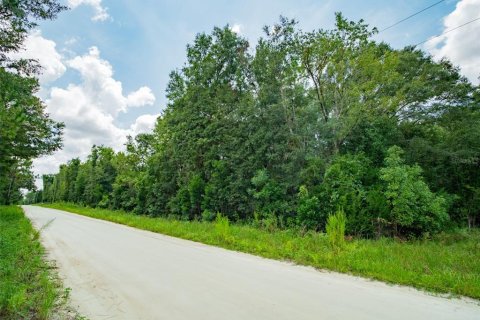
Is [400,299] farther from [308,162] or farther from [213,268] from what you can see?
[308,162]

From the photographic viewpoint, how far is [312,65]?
13742mm

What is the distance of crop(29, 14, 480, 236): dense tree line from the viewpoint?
35.9ft

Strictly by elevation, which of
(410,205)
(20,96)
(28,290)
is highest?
(20,96)

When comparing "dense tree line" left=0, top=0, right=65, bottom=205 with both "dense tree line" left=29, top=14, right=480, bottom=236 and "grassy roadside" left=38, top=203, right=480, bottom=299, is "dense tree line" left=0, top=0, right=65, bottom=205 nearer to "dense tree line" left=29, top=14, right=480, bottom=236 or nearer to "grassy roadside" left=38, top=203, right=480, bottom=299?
"grassy roadside" left=38, top=203, right=480, bottom=299

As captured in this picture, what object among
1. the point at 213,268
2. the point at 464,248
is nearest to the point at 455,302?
the point at 213,268

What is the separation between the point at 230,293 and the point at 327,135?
1041cm

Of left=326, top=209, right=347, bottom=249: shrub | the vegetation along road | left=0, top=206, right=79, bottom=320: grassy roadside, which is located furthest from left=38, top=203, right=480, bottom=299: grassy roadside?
left=0, top=206, right=79, bottom=320: grassy roadside

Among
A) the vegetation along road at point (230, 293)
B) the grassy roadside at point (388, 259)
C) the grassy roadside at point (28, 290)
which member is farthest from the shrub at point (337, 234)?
the grassy roadside at point (28, 290)

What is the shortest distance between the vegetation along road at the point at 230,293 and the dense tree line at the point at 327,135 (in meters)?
6.08

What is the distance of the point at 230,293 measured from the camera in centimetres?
418

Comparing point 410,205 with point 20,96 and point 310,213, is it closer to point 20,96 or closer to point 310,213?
point 310,213

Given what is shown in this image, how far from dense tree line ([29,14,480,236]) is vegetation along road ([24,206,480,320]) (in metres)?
6.08

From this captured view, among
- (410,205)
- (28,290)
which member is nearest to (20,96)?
(28,290)

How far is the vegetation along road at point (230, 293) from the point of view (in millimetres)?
3482
